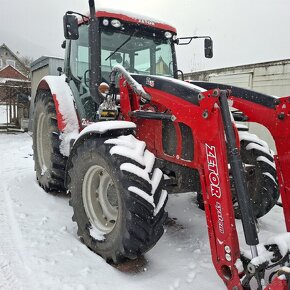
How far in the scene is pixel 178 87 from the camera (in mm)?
2689

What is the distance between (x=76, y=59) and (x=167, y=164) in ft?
6.53

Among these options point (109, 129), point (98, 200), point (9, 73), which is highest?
point (9, 73)

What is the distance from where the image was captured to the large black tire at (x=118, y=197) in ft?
8.54

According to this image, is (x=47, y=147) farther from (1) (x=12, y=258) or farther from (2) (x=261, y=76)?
(2) (x=261, y=76)

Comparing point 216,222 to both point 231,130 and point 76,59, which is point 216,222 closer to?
point 231,130

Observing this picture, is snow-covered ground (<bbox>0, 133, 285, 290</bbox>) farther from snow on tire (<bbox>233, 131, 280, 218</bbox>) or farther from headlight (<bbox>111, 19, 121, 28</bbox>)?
headlight (<bbox>111, 19, 121, 28</bbox>)

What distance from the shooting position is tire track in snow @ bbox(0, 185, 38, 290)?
2553mm

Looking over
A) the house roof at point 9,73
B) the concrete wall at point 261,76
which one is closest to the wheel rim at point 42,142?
the concrete wall at point 261,76

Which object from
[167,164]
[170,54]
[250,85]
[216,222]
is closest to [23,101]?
[250,85]

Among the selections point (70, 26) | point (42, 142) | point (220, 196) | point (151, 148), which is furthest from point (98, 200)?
point (42, 142)

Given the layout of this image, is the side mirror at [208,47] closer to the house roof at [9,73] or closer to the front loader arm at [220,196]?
the front loader arm at [220,196]

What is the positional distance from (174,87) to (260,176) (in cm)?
146

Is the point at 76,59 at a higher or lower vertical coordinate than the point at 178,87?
higher

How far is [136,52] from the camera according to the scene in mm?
4258
